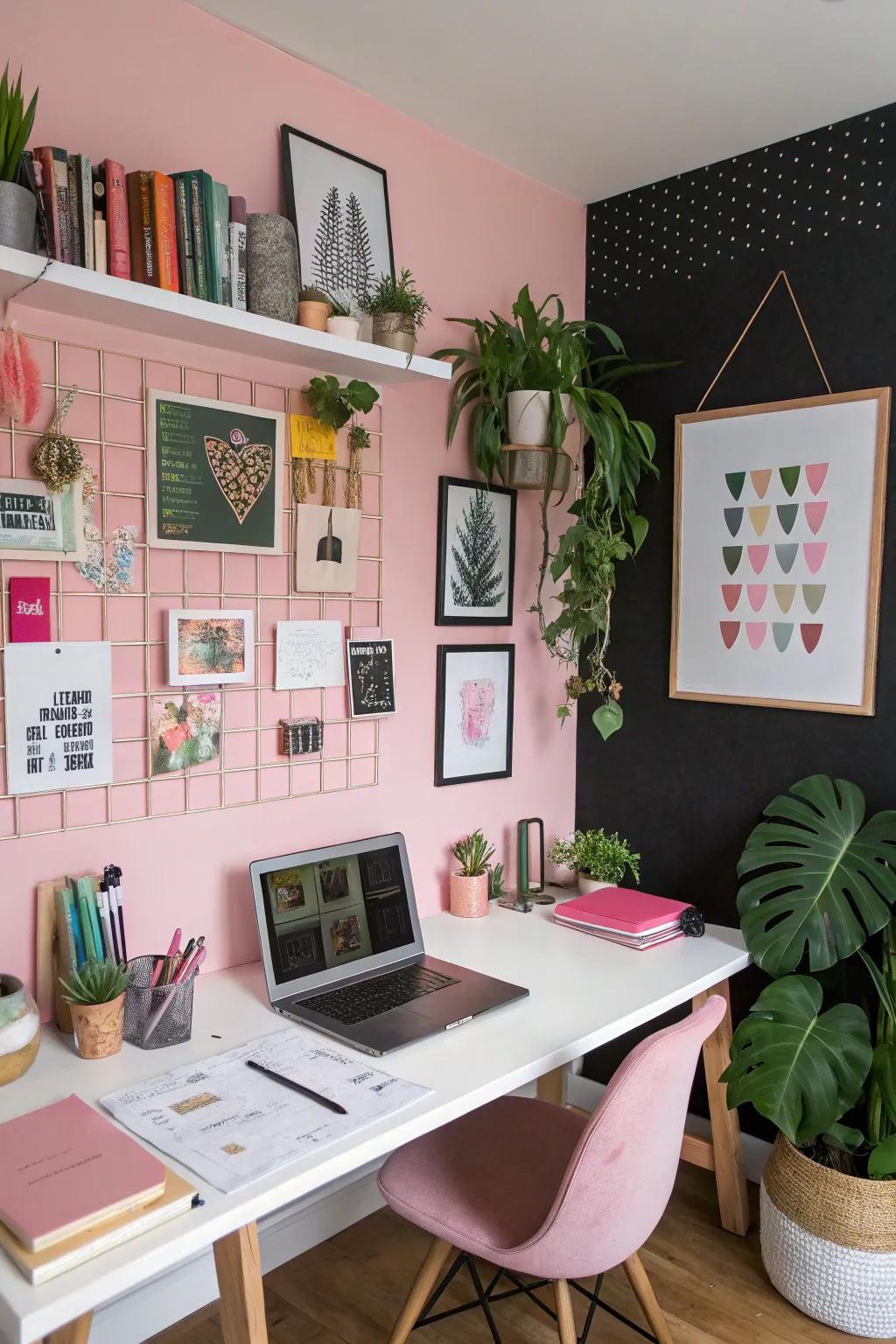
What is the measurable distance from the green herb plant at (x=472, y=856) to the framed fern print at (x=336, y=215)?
124 cm

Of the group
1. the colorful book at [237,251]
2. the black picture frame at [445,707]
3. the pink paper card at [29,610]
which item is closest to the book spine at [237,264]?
the colorful book at [237,251]

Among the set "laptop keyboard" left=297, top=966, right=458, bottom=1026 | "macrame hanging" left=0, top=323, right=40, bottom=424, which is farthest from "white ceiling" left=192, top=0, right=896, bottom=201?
"laptop keyboard" left=297, top=966, right=458, bottom=1026

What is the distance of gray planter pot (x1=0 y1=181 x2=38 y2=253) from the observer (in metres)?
1.38

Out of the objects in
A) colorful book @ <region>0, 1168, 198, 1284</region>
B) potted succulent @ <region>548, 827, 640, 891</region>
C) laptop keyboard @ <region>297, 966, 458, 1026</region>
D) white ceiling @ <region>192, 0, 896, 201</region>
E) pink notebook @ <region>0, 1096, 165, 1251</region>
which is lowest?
laptop keyboard @ <region>297, 966, 458, 1026</region>

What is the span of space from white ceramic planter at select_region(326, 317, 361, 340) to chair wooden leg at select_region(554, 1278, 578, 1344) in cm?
168

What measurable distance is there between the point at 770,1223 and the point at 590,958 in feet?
2.22

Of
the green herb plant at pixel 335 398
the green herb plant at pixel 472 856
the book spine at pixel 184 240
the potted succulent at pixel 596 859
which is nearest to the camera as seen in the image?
the book spine at pixel 184 240

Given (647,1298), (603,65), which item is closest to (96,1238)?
(647,1298)

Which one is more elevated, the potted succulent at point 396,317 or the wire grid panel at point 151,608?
the potted succulent at point 396,317

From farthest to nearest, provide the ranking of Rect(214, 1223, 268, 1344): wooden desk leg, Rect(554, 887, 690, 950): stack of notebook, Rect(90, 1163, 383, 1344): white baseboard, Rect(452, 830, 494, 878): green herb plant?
Rect(452, 830, 494, 878): green herb plant < Rect(554, 887, 690, 950): stack of notebook < Rect(90, 1163, 383, 1344): white baseboard < Rect(214, 1223, 268, 1344): wooden desk leg

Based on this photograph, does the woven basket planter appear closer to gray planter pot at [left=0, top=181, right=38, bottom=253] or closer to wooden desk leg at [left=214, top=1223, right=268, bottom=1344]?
wooden desk leg at [left=214, top=1223, right=268, bottom=1344]

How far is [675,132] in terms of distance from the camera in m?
2.25

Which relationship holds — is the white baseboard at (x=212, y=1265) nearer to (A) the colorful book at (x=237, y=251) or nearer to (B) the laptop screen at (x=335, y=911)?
(B) the laptop screen at (x=335, y=911)

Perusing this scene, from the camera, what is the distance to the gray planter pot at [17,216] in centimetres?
138
